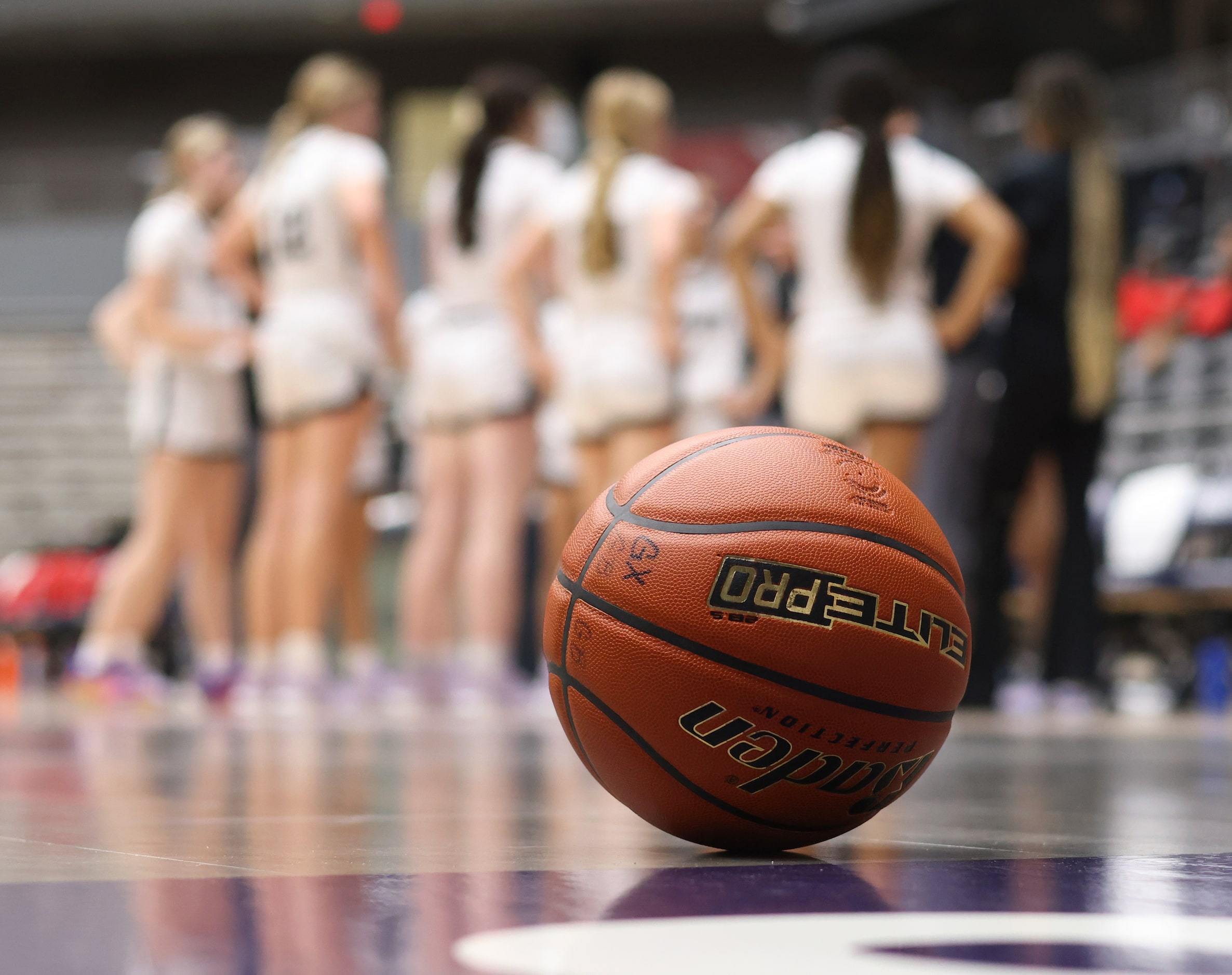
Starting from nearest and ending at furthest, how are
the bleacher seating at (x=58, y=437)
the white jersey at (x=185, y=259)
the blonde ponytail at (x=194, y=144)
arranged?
the white jersey at (x=185, y=259) → the blonde ponytail at (x=194, y=144) → the bleacher seating at (x=58, y=437)

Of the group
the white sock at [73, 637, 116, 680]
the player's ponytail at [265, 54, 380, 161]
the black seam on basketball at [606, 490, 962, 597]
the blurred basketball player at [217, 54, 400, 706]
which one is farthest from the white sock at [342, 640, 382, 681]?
the black seam on basketball at [606, 490, 962, 597]

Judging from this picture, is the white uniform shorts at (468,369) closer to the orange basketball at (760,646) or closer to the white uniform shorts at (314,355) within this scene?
the white uniform shorts at (314,355)

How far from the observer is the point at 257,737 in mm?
5309

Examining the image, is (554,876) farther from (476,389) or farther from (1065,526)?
(476,389)

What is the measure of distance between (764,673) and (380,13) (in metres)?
24.3

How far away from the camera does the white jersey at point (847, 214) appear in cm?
653

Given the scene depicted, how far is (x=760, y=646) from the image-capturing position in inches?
91.2

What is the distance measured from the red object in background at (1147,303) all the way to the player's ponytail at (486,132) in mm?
5992

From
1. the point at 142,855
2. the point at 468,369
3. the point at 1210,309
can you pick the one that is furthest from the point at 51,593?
the point at 142,855

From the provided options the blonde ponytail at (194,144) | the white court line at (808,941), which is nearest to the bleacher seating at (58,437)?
the blonde ponytail at (194,144)

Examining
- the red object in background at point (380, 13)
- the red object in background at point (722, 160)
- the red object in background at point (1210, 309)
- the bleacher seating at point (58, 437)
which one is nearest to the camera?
the red object in background at point (1210, 309)

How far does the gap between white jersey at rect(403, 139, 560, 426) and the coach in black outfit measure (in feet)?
6.57

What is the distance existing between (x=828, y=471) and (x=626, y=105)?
5189mm

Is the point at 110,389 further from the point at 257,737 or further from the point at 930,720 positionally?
the point at 930,720
